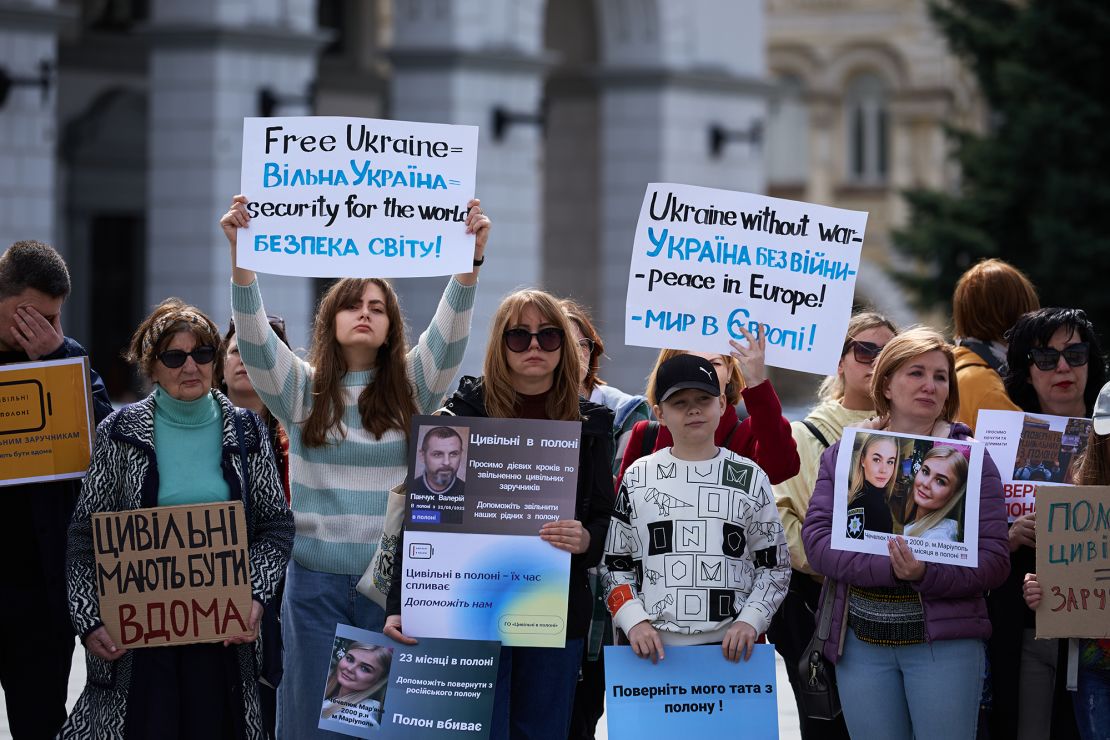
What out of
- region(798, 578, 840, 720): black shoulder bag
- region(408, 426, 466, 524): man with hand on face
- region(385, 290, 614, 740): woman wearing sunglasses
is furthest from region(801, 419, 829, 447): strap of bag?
region(408, 426, 466, 524): man with hand on face

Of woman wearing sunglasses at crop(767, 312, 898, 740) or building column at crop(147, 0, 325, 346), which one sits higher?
building column at crop(147, 0, 325, 346)

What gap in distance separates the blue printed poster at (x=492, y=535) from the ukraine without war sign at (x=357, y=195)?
791 mm

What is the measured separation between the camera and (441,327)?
20.5 ft

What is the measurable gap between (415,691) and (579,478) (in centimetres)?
84

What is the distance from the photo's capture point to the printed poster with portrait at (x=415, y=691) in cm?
571

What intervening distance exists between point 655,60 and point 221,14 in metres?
6.03

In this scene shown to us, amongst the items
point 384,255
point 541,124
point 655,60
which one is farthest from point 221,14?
point 384,255

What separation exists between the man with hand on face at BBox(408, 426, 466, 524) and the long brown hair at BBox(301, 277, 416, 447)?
0.91 ft

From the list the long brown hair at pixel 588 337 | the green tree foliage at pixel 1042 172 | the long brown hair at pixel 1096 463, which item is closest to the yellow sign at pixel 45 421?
the long brown hair at pixel 588 337

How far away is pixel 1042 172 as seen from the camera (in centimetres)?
2184

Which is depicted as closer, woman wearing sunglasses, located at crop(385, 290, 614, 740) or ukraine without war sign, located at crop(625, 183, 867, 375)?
→ woman wearing sunglasses, located at crop(385, 290, 614, 740)

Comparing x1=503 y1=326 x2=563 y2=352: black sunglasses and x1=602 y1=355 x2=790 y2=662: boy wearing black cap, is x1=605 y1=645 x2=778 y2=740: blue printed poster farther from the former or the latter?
x1=503 y1=326 x2=563 y2=352: black sunglasses

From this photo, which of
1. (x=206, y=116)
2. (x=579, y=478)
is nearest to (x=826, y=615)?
(x=579, y=478)

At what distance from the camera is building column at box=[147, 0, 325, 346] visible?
1728 centimetres
